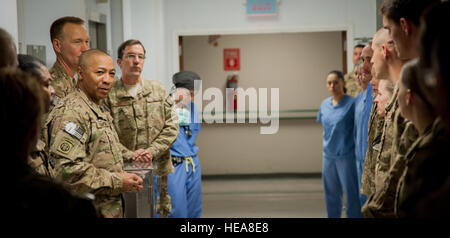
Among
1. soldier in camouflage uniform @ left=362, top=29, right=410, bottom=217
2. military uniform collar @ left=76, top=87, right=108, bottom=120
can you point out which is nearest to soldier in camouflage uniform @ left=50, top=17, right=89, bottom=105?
military uniform collar @ left=76, top=87, right=108, bottom=120

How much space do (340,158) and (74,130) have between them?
7.67 ft

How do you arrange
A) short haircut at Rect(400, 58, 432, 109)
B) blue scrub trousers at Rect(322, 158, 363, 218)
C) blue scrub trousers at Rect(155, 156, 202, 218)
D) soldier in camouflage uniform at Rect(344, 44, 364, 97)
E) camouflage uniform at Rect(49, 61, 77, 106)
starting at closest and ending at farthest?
short haircut at Rect(400, 58, 432, 109)
camouflage uniform at Rect(49, 61, 77, 106)
blue scrub trousers at Rect(155, 156, 202, 218)
blue scrub trousers at Rect(322, 158, 363, 218)
soldier in camouflage uniform at Rect(344, 44, 364, 97)

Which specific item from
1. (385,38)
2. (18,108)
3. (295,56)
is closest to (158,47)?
(295,56)

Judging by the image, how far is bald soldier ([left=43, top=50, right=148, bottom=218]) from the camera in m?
1.86

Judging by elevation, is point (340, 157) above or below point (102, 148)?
below

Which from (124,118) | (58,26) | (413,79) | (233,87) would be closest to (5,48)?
(413,79)

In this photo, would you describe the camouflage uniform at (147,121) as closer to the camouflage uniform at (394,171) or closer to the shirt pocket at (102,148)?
the shirt pocket at (102,148)

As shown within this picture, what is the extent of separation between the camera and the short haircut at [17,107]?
934 mm

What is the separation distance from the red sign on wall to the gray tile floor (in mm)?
1431

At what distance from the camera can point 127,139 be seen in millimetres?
2936

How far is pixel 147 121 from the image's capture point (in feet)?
9.73

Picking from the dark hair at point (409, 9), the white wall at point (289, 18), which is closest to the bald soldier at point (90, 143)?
the dark hair at point (409, 9)

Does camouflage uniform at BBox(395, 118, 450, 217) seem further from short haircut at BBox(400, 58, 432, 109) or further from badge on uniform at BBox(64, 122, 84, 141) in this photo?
badge on uniform at BBox(64, 122, 84, 141)

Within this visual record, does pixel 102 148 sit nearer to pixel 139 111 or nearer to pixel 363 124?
pixel 139 111
